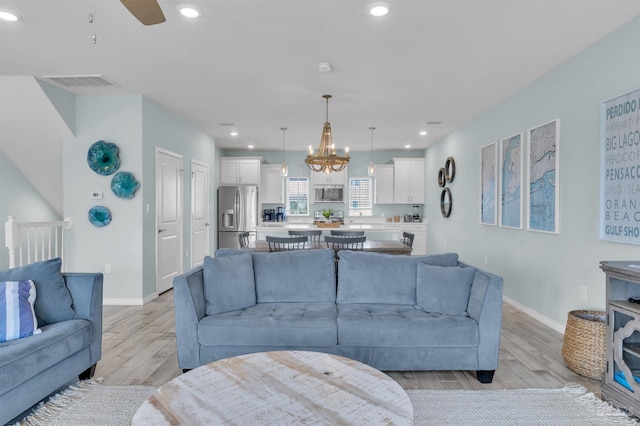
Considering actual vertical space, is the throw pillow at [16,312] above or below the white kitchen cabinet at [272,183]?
below

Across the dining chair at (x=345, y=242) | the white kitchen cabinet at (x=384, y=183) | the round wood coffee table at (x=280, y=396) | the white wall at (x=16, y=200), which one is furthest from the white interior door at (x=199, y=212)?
the round wood coffee table at (x=280, y=396)

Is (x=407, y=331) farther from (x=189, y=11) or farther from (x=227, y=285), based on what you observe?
(x=189, y=11)

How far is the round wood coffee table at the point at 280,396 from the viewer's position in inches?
53.1

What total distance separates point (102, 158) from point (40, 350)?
3.08 meters

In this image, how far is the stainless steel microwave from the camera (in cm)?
877

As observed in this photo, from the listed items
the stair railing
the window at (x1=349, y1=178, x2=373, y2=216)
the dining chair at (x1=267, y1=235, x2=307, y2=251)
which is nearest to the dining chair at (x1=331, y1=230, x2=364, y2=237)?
the dining chair at (x1=267, y1=235, x2=307, y2=251)

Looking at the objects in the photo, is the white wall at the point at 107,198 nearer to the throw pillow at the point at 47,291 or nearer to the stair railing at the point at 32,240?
the stair railing at the point at 32,240

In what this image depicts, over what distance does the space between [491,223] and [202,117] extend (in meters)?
4.53

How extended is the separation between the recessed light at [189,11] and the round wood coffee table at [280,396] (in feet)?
7.66

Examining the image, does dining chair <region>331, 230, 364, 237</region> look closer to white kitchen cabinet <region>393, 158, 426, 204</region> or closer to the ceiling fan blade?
the ceiling fan blade

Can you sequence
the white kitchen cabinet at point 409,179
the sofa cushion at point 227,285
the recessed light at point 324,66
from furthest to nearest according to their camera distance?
the white kitchen cabinet at point 409,179, the recessed light at point 324,66, the sofa cushion at point 227,285

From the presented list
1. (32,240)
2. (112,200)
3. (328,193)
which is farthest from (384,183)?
(32,240)

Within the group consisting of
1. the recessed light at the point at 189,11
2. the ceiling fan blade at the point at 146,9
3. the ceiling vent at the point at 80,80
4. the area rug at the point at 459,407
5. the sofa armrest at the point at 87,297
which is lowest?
the area rug at the point at 459,407

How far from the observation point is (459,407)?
219 cm
